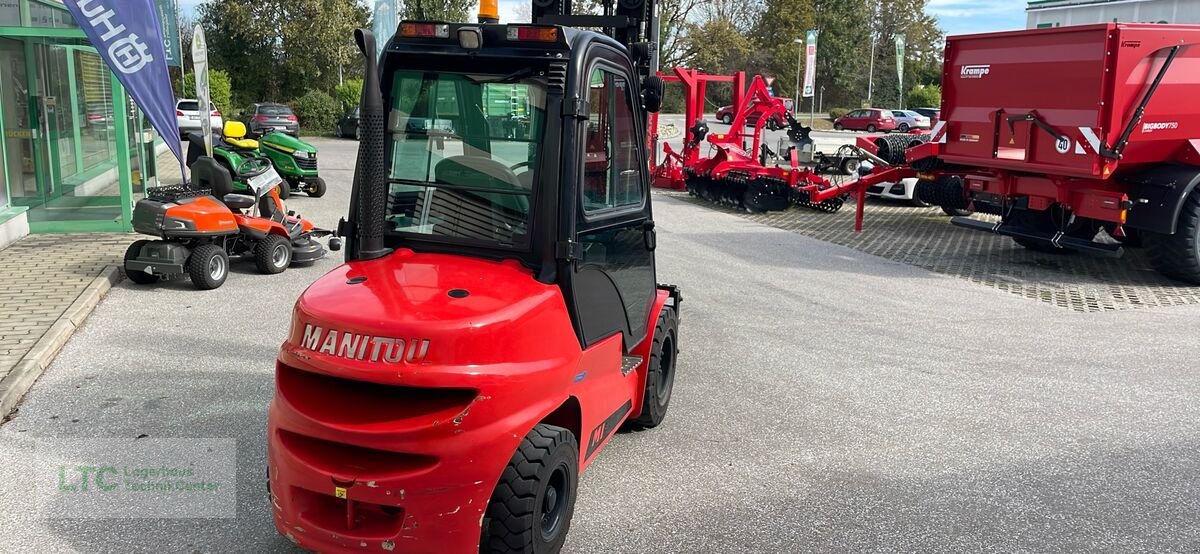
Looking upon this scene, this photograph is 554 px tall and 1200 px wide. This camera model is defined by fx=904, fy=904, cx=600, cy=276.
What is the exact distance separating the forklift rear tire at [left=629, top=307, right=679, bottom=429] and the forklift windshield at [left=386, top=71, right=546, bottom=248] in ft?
4.66

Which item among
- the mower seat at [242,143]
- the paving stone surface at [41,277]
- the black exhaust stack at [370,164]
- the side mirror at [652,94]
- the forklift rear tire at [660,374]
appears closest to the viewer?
the black exhaust stack at [370,164]

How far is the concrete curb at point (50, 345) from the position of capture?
209 inches

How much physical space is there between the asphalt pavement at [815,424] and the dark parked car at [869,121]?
3945cm

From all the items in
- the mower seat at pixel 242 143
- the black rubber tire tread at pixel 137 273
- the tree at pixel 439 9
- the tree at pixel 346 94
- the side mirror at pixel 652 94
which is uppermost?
the tree at pixel 439 9

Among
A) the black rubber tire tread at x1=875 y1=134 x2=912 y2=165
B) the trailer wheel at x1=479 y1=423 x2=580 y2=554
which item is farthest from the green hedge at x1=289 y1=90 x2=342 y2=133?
the trailer wheel at x1=479 y1=423 x2=580 y2=554

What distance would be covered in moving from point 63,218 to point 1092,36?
39.6 ft

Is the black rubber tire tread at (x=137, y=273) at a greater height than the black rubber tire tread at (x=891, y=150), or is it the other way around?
the black rubber tire tread at (x=891, y=150)

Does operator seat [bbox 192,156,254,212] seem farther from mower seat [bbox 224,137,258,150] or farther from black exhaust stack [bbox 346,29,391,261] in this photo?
black exhaust stack [bbox 346,29,391,261]

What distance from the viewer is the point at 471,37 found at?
147 inches

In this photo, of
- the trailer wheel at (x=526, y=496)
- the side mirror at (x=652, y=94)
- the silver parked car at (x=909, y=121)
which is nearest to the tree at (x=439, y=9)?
the silver parked car at (x=909, y=121)

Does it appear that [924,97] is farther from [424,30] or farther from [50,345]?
[424,30]

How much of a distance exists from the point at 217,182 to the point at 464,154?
6.03 metres

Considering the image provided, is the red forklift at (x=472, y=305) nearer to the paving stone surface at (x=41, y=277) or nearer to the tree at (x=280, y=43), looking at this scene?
the paving stone surface at (x=41, y=277)

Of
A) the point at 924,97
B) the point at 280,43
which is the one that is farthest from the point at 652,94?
the point at 924,97
